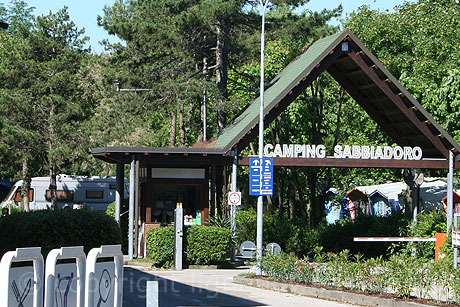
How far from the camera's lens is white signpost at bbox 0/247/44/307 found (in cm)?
968

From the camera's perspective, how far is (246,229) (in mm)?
31891

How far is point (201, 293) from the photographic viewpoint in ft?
64.7

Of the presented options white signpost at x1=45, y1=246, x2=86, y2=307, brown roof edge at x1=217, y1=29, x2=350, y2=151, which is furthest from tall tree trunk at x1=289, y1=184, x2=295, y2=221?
white signpost at x1=45, y1=246, x2=86, y2=307

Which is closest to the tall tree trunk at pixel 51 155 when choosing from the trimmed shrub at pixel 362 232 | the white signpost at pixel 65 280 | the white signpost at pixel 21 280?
the trimmed shrub at pixel 362 232

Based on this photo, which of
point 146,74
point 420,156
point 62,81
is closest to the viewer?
point 420,156

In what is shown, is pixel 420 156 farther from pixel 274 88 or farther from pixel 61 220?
pixel 61 220

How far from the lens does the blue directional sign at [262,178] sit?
83.5ft

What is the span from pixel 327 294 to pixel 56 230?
6.60m

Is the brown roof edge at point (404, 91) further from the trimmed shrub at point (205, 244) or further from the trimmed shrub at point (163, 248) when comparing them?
the trimmed shrub at point (163, 248)

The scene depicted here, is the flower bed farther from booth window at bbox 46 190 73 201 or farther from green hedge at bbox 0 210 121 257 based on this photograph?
booth window at bbox 46 190 73 201

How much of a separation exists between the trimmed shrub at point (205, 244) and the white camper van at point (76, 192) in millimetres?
29658

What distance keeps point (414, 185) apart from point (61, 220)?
826 inches

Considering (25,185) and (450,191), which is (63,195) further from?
(450,191)

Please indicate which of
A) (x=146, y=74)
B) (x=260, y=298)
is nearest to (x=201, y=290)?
(x=260, y=298)
